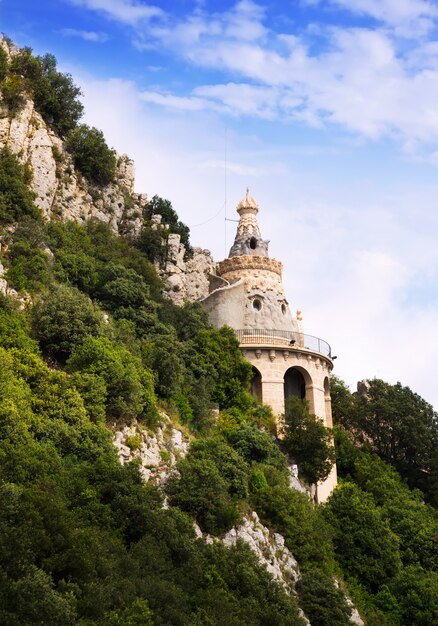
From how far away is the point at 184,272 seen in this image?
57969 mm

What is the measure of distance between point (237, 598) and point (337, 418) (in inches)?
1032

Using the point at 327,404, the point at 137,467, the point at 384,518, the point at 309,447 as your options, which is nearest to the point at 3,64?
the point at 327,404

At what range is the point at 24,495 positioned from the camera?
25.7 m

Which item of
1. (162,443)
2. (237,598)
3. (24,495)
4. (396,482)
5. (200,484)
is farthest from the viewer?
(396,482)

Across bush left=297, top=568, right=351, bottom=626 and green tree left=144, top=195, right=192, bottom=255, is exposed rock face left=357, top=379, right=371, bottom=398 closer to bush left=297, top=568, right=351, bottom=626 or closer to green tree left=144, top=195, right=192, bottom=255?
green tree left=144, top=195, right=192, bottom=255

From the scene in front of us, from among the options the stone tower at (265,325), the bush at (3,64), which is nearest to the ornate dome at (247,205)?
the stone tower at (265,325)

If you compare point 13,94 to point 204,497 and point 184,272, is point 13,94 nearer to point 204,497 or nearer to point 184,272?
point 184,272

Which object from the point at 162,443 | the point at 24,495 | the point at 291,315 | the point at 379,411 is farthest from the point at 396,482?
the point at 24,495

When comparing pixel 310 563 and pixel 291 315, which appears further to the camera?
pixel 291 315

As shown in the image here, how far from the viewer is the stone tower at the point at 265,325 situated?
48.1 m

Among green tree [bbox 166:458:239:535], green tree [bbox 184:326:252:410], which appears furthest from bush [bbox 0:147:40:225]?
green tree [bbox 166:458:239:535]

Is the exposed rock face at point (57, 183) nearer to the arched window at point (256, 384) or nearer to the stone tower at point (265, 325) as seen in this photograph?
the stone tower at point (265, 325)

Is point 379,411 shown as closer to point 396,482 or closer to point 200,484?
point 396,482

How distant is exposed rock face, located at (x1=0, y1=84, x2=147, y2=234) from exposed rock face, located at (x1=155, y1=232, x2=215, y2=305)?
2.83m
